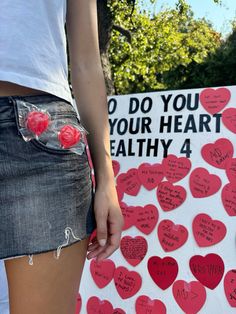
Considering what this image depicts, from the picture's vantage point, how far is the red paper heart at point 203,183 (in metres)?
1.86

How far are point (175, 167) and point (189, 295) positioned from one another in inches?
18.3

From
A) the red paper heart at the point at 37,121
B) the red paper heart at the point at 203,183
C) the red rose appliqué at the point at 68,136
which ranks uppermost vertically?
the red paper heart at the point at 37,121

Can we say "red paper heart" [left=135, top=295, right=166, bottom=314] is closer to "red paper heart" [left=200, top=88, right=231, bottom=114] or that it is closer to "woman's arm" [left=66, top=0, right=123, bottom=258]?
"red paper heart" [left=200, top=88, right=231, bottom=114]

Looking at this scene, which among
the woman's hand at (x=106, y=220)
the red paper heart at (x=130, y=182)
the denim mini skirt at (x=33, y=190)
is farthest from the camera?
the red paper heart at (x=130, y=182)

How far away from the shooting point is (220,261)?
183 cm

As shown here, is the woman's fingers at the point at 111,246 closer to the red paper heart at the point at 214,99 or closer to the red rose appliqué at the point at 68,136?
the red rose appliqué at the point at 68,136

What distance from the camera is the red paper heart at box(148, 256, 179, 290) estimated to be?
6.23 ft

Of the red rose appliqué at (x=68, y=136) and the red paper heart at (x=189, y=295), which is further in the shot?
the red paper heart at (x=189, y=295)

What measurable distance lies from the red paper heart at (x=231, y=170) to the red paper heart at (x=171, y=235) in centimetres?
25

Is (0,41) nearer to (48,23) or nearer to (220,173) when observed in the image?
(48,23)

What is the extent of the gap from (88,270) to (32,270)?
1.22 meters

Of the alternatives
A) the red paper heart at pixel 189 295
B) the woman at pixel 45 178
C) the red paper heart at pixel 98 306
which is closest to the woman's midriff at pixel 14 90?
the woman at pixel 45 178

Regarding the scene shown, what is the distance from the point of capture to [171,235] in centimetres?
191

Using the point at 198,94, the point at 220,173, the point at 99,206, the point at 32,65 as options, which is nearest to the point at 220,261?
the point at 220,173
